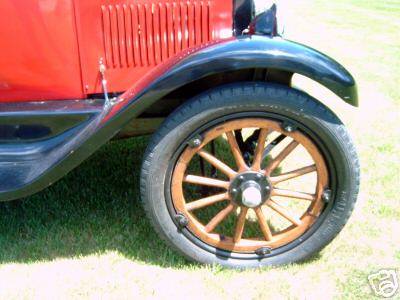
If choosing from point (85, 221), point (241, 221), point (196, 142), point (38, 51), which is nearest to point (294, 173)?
point (241, 221)

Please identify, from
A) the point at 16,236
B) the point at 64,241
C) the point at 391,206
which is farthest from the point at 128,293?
the point at 391,206

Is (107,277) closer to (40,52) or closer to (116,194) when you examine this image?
(116,194)

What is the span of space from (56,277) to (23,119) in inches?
29.5

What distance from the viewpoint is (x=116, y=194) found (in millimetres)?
3076

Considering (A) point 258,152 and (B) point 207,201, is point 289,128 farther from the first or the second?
(B) point 207,201

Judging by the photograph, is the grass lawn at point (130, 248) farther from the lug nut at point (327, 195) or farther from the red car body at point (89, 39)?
the red car body at point (89, 39)

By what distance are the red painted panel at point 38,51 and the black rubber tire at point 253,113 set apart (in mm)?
719

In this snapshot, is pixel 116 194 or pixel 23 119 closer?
pixel 23 119

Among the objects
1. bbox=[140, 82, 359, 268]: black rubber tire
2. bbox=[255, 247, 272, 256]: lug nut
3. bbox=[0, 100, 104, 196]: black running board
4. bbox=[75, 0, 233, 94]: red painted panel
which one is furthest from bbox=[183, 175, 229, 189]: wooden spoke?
bbox=[75, 0, 233, 94]: red painted panel

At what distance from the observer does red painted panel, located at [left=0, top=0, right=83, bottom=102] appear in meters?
2.45

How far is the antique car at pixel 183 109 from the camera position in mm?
2107

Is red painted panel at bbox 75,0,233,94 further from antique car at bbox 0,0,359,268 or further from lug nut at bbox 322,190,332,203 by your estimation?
lug nut at bbox 322,190,332,203

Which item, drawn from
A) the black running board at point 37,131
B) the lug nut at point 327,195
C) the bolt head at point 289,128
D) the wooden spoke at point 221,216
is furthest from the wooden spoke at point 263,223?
the black running board at point 37,131

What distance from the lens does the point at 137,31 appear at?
2.61m
